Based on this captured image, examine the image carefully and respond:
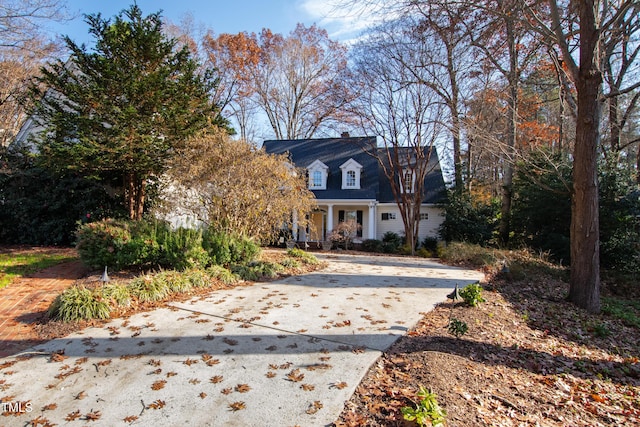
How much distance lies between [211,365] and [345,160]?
1918cm

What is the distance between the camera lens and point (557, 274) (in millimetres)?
10266

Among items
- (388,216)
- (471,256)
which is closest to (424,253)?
(471,256)

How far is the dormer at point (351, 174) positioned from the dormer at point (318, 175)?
1112 mm

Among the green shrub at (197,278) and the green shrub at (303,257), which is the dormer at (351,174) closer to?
the green shrub at (303,257)

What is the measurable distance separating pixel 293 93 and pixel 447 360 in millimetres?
27809

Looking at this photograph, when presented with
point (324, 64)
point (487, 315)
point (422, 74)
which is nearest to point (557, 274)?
point (487, 315)

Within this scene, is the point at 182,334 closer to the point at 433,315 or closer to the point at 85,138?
the point at 433,315

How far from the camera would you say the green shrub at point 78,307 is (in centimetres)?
469

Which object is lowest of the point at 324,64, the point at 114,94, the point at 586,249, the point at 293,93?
the point at 586,249

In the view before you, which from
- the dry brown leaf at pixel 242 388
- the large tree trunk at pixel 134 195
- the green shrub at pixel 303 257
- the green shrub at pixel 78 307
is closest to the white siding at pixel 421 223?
the green shrub at pixel 303 257

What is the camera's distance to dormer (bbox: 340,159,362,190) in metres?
20.6

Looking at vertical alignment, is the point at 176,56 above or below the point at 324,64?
below

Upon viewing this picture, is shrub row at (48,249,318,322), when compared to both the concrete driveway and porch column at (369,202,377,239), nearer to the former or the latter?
the concrete driveway

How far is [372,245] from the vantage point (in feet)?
58.9
